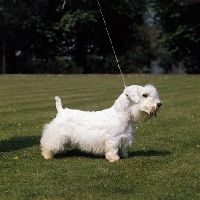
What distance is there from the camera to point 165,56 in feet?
189

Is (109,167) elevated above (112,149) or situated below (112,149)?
below

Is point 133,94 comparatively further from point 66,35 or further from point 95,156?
point 66,35

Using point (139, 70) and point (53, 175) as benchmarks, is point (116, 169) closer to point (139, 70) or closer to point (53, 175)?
point (53, 175)

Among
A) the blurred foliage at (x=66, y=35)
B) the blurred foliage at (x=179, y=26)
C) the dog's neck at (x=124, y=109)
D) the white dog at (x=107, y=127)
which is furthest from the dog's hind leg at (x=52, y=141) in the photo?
the blurred foliage at (x=66, y=35)

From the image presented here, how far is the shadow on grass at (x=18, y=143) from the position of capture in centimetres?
960

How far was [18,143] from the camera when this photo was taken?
10078mm

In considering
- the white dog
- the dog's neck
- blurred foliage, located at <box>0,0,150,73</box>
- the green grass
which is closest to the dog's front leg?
the white dog

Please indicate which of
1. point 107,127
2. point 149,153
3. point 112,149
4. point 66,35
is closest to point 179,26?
point 66,35

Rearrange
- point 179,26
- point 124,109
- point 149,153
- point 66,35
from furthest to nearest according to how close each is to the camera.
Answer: point 66,35 < point 179,26 < point 149,153 < point 124,109

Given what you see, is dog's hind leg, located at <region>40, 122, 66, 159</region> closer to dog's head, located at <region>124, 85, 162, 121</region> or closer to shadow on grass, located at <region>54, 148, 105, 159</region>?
shadow on grass, located at <region>54, 148, 105, 159</region>

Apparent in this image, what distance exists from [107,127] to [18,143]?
2.46 meters

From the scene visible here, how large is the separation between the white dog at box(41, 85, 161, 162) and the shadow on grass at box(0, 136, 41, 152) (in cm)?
114

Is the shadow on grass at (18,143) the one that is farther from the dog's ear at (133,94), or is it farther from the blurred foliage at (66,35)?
the blurred foliage at (66,35)

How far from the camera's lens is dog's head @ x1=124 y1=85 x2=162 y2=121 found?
816 cm
